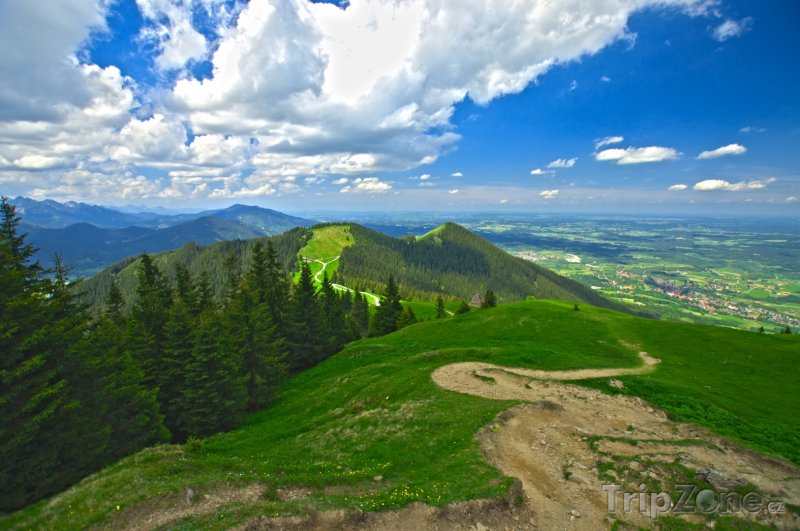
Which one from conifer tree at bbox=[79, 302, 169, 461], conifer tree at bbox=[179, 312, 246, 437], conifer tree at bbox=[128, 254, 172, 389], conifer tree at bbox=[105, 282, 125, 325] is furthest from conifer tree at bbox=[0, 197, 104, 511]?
conifer tree at bbox=[105, 282, 125, 325]

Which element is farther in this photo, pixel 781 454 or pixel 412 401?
pixel 412 401

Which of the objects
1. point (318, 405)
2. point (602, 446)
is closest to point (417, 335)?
point (318, 405)

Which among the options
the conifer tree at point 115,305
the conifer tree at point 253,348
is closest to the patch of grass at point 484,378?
the conifer tree at point 253,348

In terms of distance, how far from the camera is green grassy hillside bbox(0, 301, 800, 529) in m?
15.2

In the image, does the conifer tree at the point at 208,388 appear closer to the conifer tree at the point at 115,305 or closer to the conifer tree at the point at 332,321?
the conifer tree at the point at 115,305


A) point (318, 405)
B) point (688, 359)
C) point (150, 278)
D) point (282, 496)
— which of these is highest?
point (150, 278)

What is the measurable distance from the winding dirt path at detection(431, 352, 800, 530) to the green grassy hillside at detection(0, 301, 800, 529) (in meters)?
1.71

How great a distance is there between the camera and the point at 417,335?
5634cm

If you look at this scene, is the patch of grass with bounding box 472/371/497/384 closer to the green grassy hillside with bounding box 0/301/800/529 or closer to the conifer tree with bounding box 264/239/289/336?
the green grassy hillside with bounding box 0/301/800/529

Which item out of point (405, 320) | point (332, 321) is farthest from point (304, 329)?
point (405, 320)

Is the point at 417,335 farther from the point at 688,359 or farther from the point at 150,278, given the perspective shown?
the point at 150,278

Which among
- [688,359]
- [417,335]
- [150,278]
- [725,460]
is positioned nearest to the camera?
[725,460]

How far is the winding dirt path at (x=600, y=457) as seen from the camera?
46.4 ft

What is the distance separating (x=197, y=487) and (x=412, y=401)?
1532 cm
